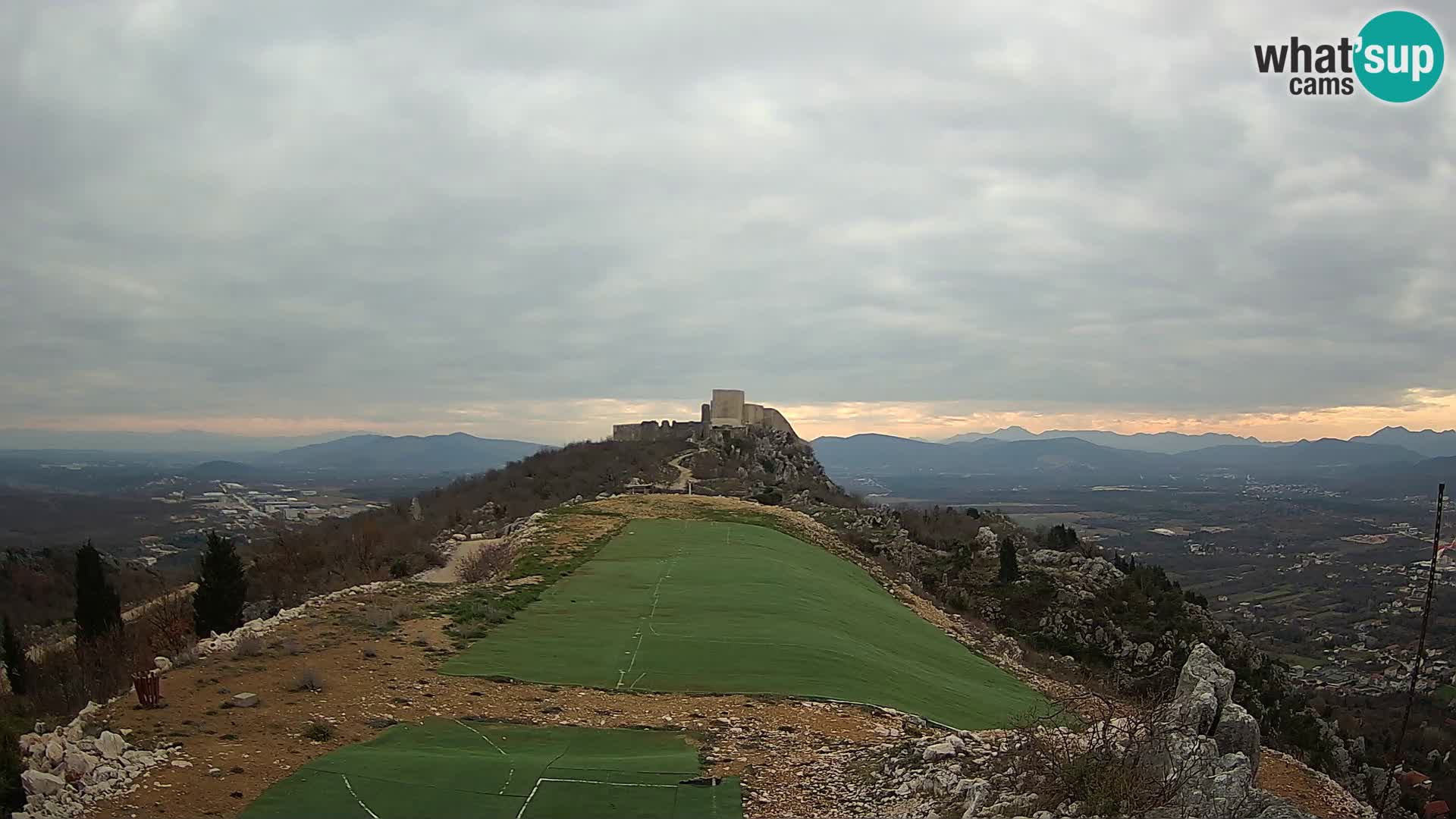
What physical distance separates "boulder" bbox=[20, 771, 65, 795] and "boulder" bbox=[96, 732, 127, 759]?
0.90 m

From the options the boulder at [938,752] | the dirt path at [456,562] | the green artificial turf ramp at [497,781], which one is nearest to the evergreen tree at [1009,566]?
the dirt path at [456,562]

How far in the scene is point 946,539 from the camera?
52.7 metres

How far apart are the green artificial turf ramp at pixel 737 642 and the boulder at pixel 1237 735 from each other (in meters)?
5.49

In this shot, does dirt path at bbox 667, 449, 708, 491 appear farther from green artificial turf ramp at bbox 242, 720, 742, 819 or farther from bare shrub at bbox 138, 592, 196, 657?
green artificial turf ramp at bbox 242, 720, 742, 819

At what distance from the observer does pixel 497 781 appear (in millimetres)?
9586

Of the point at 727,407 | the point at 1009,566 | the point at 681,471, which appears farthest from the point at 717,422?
the point at 1009,566

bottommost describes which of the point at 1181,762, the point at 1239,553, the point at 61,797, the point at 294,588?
the point at 1239,553

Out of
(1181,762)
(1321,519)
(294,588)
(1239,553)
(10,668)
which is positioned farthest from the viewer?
(1321,519)

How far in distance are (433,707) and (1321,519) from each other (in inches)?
4764

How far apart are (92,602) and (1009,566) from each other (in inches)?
1506

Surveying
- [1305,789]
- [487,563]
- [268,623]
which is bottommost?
[1305,789]

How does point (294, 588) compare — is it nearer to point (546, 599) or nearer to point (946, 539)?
point (546, 599)

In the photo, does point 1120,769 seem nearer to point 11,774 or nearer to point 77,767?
point 77,767

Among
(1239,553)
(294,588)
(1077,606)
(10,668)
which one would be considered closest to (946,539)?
(1077,606)
